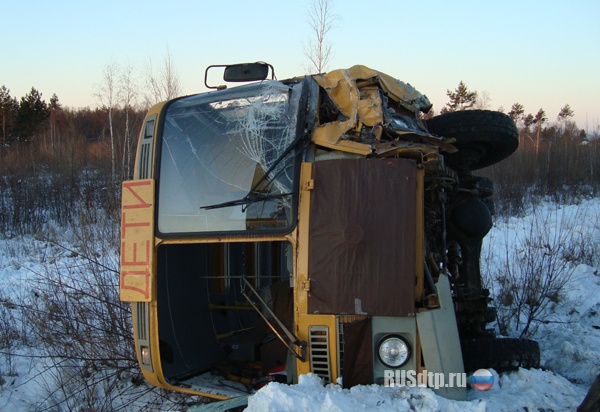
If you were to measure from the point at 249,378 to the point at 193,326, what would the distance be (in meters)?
0.76

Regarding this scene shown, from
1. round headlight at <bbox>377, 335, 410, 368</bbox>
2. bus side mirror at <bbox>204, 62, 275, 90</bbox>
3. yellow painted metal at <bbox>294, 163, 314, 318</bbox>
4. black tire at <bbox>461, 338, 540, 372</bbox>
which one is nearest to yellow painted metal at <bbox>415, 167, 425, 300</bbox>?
round headlight at <bbox>377, 335, 410, 368</bbox>

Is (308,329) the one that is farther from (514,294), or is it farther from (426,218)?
(514,294)

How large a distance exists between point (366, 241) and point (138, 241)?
1840mm

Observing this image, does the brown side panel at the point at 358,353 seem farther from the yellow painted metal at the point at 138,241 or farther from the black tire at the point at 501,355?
the yellow painted metal at the point at 138,241

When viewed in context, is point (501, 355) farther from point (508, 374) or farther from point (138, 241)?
point (138, 241)

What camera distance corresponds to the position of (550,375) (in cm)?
412

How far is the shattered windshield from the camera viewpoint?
3.90 metres

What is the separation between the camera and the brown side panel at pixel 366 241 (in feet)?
11.6

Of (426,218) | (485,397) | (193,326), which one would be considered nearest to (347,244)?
(426,218)

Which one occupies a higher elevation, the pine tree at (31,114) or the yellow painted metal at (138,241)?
the pine tree at (31,114)

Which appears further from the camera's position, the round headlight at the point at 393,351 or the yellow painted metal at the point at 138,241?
the yellow painted metal at the point at 138,241

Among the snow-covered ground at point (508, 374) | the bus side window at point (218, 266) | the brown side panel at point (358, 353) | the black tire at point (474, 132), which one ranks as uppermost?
the black tire at point (474, 132)

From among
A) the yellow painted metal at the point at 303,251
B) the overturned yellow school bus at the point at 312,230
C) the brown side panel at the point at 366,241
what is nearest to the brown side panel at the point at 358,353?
the overturned yellow school bus at the point at 312,230

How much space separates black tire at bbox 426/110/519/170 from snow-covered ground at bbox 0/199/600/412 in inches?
85.6
